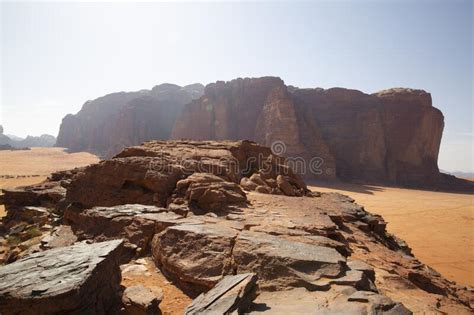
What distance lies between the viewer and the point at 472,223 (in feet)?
54.3

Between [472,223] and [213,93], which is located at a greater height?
[213,93]

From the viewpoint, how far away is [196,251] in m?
4.55

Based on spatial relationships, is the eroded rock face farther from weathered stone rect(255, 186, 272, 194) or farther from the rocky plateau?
the rocky plateau

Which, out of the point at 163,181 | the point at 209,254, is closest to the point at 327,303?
the point at 209,254

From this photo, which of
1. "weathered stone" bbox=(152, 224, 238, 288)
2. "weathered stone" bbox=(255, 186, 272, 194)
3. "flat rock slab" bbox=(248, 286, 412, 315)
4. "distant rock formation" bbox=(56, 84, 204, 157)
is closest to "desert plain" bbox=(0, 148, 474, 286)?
"weathered stone" bbox=(255, 186, 272, 194)

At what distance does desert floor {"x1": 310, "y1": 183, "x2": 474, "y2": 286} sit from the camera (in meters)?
10.1

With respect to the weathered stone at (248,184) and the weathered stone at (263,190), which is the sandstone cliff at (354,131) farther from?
the weathered stone at (263,190)

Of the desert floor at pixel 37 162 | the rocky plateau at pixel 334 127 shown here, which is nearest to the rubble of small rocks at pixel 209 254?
the rocky plateau at pixel 334 127

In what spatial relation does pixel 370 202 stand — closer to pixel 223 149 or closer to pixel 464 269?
pixel 464 269

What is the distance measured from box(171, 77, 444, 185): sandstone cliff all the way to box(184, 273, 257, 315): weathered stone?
34.5 m

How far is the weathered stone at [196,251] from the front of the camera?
13.6 ft

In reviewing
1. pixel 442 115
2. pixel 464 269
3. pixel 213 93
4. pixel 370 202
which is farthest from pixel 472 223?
pixel 213 93

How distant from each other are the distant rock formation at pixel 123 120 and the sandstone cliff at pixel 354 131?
2818 centimetres

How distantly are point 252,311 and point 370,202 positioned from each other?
22.4m
